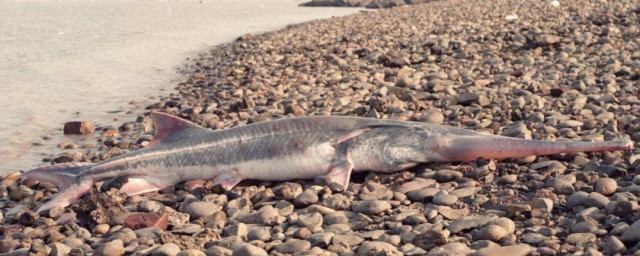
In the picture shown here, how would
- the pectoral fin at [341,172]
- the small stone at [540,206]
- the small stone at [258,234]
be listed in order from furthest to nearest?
the pectoral fin at [341,172], the small stone at [540,206], the small stone at [258,234]

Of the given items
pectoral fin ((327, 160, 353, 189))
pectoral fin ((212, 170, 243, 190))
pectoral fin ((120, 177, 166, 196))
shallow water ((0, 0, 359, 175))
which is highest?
pectoral fin ((327, 160, 353, 189))

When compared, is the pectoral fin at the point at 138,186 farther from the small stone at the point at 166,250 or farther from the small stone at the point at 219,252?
the small stone at the point at 219,252

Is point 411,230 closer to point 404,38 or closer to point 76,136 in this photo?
point 76,136

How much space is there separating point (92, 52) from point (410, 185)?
17.8m

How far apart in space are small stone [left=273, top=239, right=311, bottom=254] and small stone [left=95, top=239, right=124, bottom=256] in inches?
41.6

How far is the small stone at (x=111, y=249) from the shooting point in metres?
5.21

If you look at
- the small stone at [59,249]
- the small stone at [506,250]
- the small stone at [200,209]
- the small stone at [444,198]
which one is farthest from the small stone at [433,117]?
the small stone at [59,249]

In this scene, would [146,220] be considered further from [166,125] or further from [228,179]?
[166,125]

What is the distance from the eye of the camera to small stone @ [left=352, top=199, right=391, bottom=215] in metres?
5.86

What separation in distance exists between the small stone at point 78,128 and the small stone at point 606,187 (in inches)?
300

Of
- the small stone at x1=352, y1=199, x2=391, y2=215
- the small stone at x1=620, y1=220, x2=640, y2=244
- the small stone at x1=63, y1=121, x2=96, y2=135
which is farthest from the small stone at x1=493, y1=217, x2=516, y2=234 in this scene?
the small stone at x1=63, y1=121, x2=96, y2=135

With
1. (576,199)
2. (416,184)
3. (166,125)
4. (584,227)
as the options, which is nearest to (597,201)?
(576,199)

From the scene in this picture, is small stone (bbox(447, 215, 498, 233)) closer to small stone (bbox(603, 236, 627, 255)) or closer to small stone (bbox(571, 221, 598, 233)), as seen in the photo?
small stone (bbox(571, 221, 598, 233))

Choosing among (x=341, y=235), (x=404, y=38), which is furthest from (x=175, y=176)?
(x=404, y=38)
